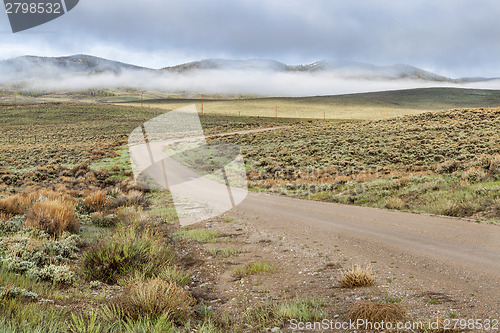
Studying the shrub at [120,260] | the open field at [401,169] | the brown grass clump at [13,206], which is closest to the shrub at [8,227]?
the brown grass clump at [13,206]

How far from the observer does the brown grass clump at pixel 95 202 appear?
42.3 feet

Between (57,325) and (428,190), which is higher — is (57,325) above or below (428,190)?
above

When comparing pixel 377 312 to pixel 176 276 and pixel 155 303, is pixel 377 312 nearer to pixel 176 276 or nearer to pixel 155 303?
pixel 155 303

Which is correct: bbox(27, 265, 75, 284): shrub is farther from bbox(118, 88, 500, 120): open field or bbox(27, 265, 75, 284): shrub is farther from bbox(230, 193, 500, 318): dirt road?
bbox(118, 88, 500, 120): open field

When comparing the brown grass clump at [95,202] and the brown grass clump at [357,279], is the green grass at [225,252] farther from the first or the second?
the brown grass clump at [95,202]

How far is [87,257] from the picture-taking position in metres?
6.84

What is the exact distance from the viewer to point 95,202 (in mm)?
13195

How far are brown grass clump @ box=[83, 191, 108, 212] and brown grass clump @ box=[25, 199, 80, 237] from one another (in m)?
3.60

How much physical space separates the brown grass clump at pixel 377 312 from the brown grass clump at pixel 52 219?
7602mm

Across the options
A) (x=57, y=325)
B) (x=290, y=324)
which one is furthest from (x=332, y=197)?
(x=57, y=325)

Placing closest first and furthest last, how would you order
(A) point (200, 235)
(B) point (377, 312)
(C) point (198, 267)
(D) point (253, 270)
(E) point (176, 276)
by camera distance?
(B) point (377, 312) → (E) point (176, 276) → (D) point (253, 270) → (C) point (198, 267) → (A) point (200, 235)

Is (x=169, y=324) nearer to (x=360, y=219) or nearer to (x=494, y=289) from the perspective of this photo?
(x=494, y=289)

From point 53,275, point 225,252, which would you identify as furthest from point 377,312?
point 53,275

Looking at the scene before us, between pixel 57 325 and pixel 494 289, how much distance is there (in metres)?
6.67
